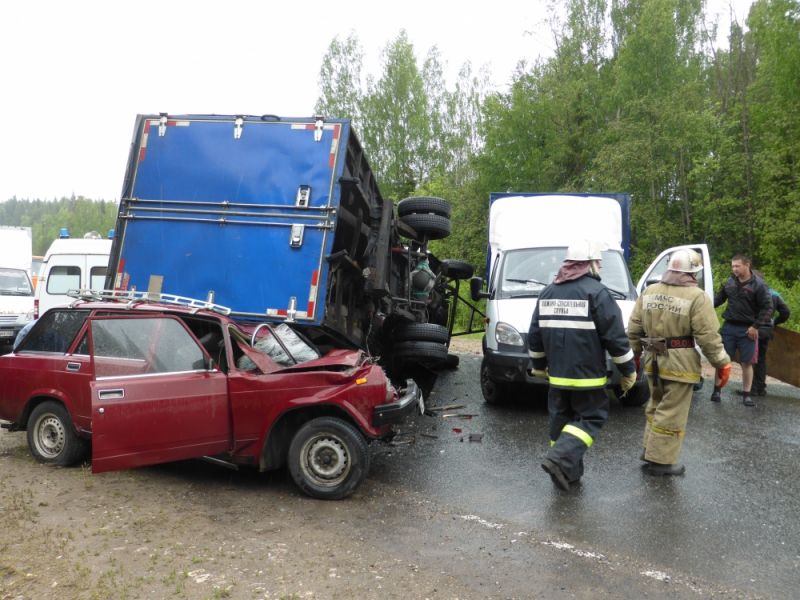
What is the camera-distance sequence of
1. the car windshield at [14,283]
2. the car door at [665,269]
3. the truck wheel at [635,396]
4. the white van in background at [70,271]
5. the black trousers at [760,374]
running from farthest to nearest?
1. the car windshield at [14,283]
2. the white van in background at [70,271]
3. the black trousers at [760,374]
4. the car door at [665,269]
5. the truck wheel at [635,396]

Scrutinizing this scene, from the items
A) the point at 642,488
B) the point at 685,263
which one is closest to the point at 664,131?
the point at 685,263

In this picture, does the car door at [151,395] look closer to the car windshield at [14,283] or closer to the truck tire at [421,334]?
the truck tire at [421,334]

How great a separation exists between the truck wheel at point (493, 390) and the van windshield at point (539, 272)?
104 centimetres

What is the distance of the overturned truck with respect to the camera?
20.0ft

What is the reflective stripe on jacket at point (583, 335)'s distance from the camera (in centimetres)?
490

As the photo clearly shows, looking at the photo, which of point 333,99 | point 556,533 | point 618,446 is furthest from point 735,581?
point 333,99

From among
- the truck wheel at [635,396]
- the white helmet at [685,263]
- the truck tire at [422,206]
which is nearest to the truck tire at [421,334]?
the truck tire at [422,206]

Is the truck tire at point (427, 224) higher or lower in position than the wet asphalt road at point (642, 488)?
higher

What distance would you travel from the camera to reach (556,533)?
A: 427 cm

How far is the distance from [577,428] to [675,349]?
1.11 meters

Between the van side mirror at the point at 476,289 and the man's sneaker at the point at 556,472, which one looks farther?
the van side mirror at the point at 476,289

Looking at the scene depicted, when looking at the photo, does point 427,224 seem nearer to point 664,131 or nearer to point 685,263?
point 685,263

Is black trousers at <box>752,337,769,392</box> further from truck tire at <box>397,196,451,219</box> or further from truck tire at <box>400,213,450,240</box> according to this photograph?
truck tire at <box>397,196,451,219</box>

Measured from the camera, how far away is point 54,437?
18.4 feet
